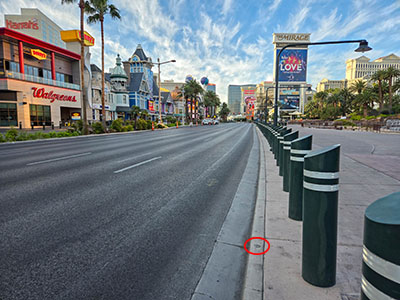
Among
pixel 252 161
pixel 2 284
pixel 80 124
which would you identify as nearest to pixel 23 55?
pixel 80 124

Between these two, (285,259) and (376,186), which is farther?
(376,186)

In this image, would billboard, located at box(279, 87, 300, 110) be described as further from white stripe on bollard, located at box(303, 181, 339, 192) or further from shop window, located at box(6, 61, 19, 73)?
white stripe on bollard, located at box(303, 181, 339, 192)

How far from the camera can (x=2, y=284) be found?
2.28 metres

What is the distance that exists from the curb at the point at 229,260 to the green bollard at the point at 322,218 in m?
0.71

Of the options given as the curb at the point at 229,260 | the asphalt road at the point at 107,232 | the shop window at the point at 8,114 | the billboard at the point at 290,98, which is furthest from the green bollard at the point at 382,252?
the billboard at the point at 290,98

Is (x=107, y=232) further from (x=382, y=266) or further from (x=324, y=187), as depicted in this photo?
(x=382, y=266)

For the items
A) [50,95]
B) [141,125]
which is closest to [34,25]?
[50,95]

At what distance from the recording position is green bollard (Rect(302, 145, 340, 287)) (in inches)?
83.9

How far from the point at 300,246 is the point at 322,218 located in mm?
921

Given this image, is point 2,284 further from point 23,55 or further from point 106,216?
point 23,55

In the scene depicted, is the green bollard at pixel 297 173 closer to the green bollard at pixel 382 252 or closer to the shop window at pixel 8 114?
the green bollard at pixel 382 252

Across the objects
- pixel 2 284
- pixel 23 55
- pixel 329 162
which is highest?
pixel 23 55

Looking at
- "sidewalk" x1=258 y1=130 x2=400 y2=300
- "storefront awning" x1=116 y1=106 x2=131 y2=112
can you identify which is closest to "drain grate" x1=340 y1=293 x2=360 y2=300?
"sidewalk" x1=258 y1=130 x2=400 y2=300

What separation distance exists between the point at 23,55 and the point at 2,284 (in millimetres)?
40362
